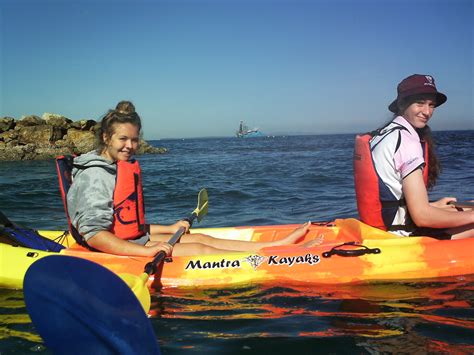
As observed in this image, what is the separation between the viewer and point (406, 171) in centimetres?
373

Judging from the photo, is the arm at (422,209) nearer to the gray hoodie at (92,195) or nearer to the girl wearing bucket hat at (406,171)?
the girl wearing bucket hat at (406,171)

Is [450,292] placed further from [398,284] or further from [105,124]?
[105,124]

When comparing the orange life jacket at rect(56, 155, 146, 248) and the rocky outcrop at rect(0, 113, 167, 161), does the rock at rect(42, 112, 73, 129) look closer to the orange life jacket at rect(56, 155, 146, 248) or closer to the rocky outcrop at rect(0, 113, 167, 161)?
the rocky outcrop at rect(0, 113, 167, 161)

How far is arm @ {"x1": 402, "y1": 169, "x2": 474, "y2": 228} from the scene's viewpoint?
3.72 meters

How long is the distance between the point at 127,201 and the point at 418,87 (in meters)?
2.51

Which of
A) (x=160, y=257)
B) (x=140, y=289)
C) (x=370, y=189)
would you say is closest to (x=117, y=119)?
(x=160, y=257)

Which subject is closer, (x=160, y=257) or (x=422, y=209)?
(x=160, y=257)

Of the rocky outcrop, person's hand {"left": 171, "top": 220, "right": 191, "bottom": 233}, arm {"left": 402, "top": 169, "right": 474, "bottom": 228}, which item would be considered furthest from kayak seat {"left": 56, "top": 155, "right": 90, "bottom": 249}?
the rocky outcrop

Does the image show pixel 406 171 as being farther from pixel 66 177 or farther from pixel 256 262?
pixel 66 177

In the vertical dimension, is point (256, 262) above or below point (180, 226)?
below

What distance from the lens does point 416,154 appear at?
3.74 m

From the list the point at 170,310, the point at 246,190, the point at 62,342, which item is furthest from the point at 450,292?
the point at 246,190

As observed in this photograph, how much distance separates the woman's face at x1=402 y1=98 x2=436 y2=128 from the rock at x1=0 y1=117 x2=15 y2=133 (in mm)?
25659

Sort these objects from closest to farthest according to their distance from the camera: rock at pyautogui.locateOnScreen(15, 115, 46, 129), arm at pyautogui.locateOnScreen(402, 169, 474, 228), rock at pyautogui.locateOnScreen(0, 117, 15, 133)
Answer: arm at pyautogui.locateOnScreen(402, 169, 474, 228), rock at pyautogui.locateOnScreen(0, 117, 15, 133), rock at pyautogui.locateOnScreen(15, 115, 46, 129)
